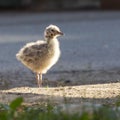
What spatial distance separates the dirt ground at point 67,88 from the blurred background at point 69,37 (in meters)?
0.02

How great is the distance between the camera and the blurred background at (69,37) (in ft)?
35.5

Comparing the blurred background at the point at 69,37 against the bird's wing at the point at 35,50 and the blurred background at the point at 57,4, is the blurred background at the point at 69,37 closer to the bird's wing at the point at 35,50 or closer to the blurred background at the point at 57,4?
the blurred background at the point at 57,4

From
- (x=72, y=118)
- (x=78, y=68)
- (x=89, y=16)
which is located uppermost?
(x=89, y=16)

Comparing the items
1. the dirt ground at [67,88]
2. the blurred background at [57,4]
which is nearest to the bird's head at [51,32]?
the dirt ground at [67,88]

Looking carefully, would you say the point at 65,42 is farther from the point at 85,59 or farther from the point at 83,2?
the point at 83,2

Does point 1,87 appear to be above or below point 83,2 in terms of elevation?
below

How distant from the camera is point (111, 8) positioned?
26.2 metres

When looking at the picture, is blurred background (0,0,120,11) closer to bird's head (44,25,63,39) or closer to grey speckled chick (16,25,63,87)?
bird's head (44,25,63,39)

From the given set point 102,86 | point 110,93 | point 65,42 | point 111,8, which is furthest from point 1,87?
point 111,8

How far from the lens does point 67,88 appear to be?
27.6 feet

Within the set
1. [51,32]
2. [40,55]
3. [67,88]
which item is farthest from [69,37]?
[67,88]

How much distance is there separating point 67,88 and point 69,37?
28.0ft

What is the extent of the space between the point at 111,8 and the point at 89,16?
3.23 metres

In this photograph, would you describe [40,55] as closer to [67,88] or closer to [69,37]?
[67,88]
